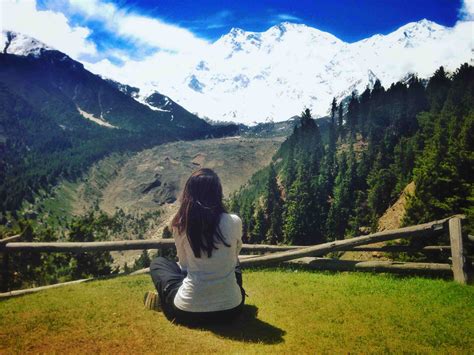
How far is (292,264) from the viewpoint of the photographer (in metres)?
15.1

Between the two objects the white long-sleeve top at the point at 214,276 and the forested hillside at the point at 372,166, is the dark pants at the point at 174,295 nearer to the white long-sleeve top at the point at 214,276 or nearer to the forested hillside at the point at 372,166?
the white long-sleeve top at the point at 214,276

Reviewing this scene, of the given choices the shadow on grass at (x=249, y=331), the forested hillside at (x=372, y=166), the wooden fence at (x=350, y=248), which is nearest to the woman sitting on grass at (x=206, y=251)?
the shadow on grass at (x=249, y=331)

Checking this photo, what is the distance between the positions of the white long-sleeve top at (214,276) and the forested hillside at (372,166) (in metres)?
30.8

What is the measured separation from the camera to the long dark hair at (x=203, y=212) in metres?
7.56

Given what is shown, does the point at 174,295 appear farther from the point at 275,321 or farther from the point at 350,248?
the point at 350,248

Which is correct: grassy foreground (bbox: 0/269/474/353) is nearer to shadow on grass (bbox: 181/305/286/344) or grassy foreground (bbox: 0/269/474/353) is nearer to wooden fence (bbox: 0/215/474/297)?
shadow on grass (bbox: 181/305/286/344)

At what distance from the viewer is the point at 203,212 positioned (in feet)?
24.8

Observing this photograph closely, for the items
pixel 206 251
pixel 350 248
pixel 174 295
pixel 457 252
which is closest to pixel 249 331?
pixel 174 295

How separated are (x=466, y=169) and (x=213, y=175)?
31.6 metres

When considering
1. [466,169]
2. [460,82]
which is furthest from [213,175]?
[460,82]

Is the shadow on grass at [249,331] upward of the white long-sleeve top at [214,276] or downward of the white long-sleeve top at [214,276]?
downward

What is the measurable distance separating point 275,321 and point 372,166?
9244 centimetres

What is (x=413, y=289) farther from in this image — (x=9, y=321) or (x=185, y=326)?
(x=9, y=321)

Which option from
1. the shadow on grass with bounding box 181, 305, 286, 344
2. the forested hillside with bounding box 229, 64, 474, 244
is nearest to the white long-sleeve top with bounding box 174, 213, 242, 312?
A: the shadow on grass with bounding box 181, 305, 286, 344
